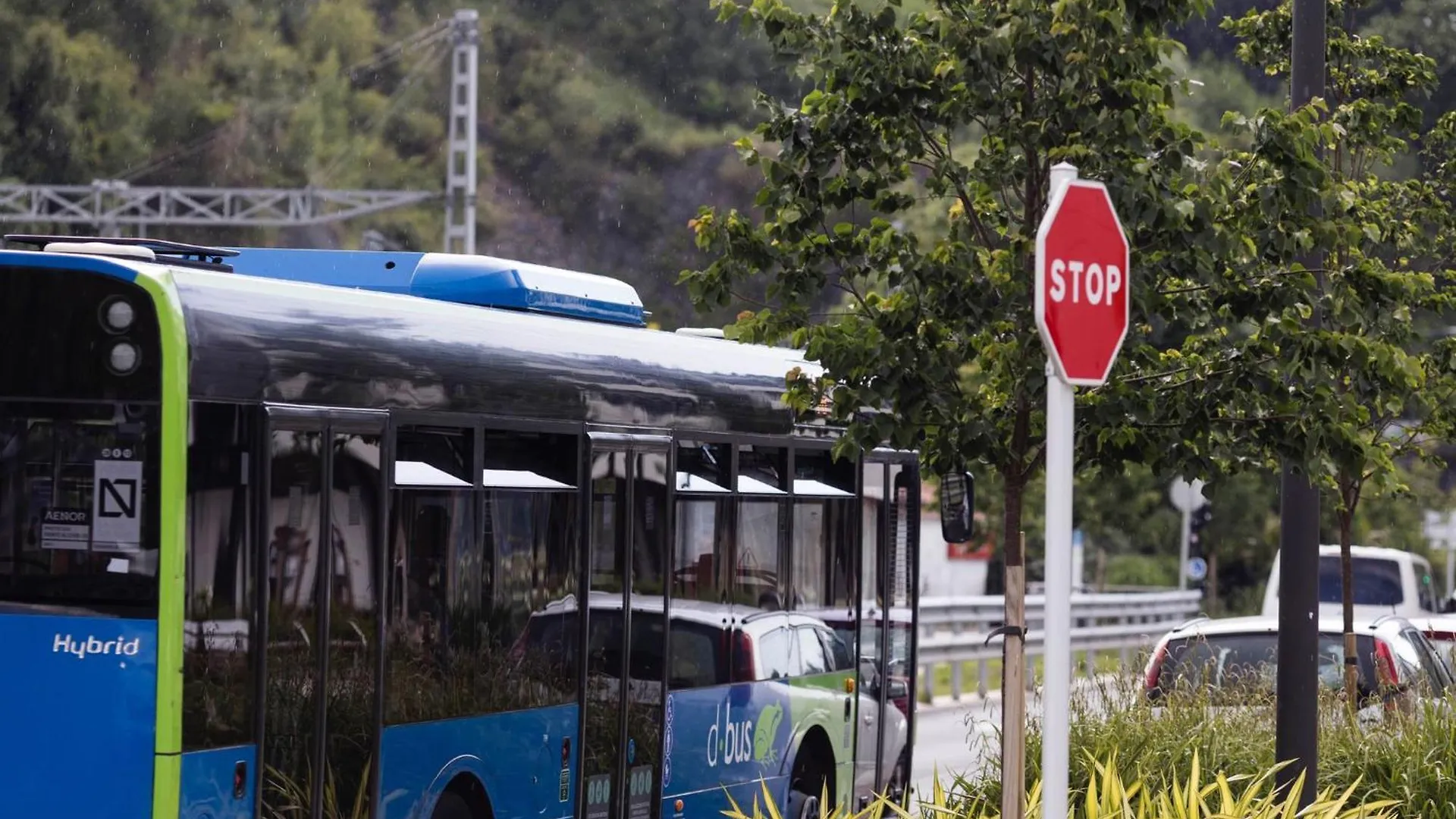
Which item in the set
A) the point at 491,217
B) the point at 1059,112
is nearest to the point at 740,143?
the point at 1059,112

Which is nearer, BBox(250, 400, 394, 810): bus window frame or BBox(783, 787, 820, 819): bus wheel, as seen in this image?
BBox(250, 400, 394, 810): bus window frame

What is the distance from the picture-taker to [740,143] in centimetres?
820

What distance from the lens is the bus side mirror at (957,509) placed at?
10969 mm

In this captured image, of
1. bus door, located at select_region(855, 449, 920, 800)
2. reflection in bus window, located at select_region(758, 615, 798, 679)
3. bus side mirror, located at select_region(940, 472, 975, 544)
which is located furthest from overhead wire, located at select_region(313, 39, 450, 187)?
reflection in bus window, located at select_region(758, 615, 798, 679)

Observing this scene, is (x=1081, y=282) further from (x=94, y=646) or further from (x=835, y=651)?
(x=835, y=651)

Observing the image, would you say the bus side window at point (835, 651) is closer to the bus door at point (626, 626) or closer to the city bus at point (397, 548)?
the city bus at point (397, 548)

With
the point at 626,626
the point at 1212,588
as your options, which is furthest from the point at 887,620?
the point at 1212,588

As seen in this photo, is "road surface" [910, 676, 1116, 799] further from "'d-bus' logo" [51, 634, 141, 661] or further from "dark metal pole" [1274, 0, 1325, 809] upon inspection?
"'d-bus' logo" [51, 634, 141, 661]

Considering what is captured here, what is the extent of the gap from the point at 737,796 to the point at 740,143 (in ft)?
12.6

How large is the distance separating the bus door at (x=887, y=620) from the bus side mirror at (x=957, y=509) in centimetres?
38

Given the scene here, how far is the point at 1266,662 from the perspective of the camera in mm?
12234

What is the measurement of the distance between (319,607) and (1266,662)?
249 inches

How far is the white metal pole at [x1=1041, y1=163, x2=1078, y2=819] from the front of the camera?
18.1 feet

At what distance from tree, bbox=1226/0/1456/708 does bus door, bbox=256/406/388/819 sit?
3172mm
